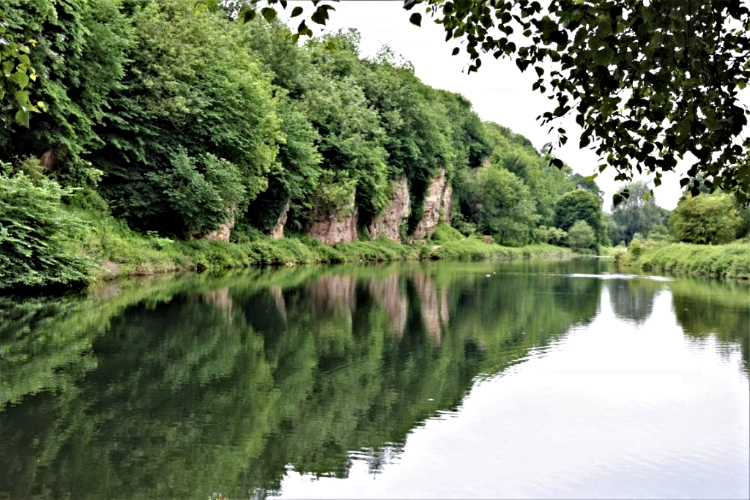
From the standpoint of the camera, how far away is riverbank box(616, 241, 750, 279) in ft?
133

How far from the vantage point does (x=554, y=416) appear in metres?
8.49

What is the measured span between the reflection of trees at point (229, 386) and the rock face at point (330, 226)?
104 ft

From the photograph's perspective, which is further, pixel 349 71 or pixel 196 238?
pixel 349 71

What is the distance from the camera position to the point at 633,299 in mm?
25375

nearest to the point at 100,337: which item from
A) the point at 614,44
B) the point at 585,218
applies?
the point at 614,44

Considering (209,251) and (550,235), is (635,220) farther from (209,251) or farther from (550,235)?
(209,251)

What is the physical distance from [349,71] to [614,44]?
6308cm

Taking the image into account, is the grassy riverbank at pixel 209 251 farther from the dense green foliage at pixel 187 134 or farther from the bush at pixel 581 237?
the bush at pixel 581 237


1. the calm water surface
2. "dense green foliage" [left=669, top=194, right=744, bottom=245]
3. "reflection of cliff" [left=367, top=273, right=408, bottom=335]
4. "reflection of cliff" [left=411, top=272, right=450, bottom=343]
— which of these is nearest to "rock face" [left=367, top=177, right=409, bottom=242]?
"dense green foliage" [left=669, top=194, right=744, bottom=245]

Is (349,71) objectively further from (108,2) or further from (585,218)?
(585,218)

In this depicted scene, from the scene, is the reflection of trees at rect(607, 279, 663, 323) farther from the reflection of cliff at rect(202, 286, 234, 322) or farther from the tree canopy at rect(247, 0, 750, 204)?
the tree canopy at rect(247, 0, 750, 204)

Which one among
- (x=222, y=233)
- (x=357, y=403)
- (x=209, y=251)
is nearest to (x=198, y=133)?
(x=209, y=251)

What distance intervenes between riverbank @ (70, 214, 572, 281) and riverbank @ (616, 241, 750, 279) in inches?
831

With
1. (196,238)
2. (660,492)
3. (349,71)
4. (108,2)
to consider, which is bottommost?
(660,492)
